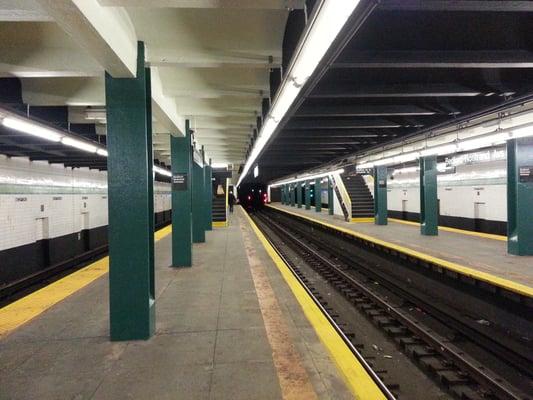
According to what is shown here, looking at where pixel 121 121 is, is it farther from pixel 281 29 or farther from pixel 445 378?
pixel 445 378

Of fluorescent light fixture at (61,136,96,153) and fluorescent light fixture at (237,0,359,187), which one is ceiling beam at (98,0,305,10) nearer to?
fluorescent light fixture at (237,0,359,187)

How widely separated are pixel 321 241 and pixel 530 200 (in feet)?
33.7

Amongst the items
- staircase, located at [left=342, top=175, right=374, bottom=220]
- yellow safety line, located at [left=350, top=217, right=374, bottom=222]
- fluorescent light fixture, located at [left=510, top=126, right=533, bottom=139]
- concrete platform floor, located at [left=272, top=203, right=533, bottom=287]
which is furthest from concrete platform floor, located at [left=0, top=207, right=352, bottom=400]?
staircase, located at [left=342, top=175, right=374, bottom=220]

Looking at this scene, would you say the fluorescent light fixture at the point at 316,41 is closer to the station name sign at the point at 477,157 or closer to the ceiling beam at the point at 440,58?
the ceiling beam at the point at 440,58

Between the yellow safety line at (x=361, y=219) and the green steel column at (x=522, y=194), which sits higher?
the green steel column at (x=522, y=194)

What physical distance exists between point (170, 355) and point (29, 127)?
166 inches

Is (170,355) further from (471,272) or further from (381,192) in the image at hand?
(381,192)

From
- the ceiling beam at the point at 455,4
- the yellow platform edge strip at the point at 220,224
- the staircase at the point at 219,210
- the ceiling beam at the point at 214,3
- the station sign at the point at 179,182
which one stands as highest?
the ceiling beam at the point at 455,4

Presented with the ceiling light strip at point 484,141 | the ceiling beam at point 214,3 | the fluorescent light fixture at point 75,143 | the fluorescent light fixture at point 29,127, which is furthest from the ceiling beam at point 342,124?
the ceiling beam at point 214,3

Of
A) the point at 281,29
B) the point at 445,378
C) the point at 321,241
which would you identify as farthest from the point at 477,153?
the point at 281,29

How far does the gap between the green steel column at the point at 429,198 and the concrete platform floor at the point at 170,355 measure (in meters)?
8.26

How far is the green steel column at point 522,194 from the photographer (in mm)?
8398

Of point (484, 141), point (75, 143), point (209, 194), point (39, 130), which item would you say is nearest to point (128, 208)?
point (39, 130)

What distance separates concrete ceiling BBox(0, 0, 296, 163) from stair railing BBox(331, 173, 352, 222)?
13.4 metres
